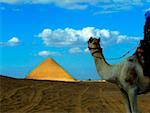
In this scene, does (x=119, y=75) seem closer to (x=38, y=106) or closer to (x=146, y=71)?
(x=146, y=71)

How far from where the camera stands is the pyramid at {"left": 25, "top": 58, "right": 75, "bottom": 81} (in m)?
69.0

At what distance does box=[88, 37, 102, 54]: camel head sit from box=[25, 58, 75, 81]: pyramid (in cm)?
5468

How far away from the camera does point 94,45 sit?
1297 cm

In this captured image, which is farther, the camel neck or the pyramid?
the pyramid

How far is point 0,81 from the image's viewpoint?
2861 cm

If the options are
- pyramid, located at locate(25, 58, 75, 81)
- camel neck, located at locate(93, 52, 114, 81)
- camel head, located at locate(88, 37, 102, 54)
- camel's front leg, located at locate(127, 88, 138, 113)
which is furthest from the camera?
pyramid, located at locate(25, 58, 75, 81)

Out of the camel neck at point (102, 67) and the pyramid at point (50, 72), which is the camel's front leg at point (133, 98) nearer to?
the camel neck at point (102, 67)

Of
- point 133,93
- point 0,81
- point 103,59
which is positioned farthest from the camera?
point 0,81

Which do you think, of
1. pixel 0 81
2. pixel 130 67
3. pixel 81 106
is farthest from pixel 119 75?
pixel 0 81

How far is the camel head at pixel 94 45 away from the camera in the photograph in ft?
42.4

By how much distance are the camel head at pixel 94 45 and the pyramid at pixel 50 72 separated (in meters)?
54.7

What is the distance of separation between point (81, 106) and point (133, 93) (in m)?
8.62

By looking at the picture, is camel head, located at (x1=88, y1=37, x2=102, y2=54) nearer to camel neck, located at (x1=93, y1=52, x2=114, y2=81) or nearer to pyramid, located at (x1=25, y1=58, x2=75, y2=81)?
camel neck, located at (x1=93, y1=52, x2=114, y2=81)

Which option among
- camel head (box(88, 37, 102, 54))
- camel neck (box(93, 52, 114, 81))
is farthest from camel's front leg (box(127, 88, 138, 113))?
camel head (box(88, 37, 102, 54))
